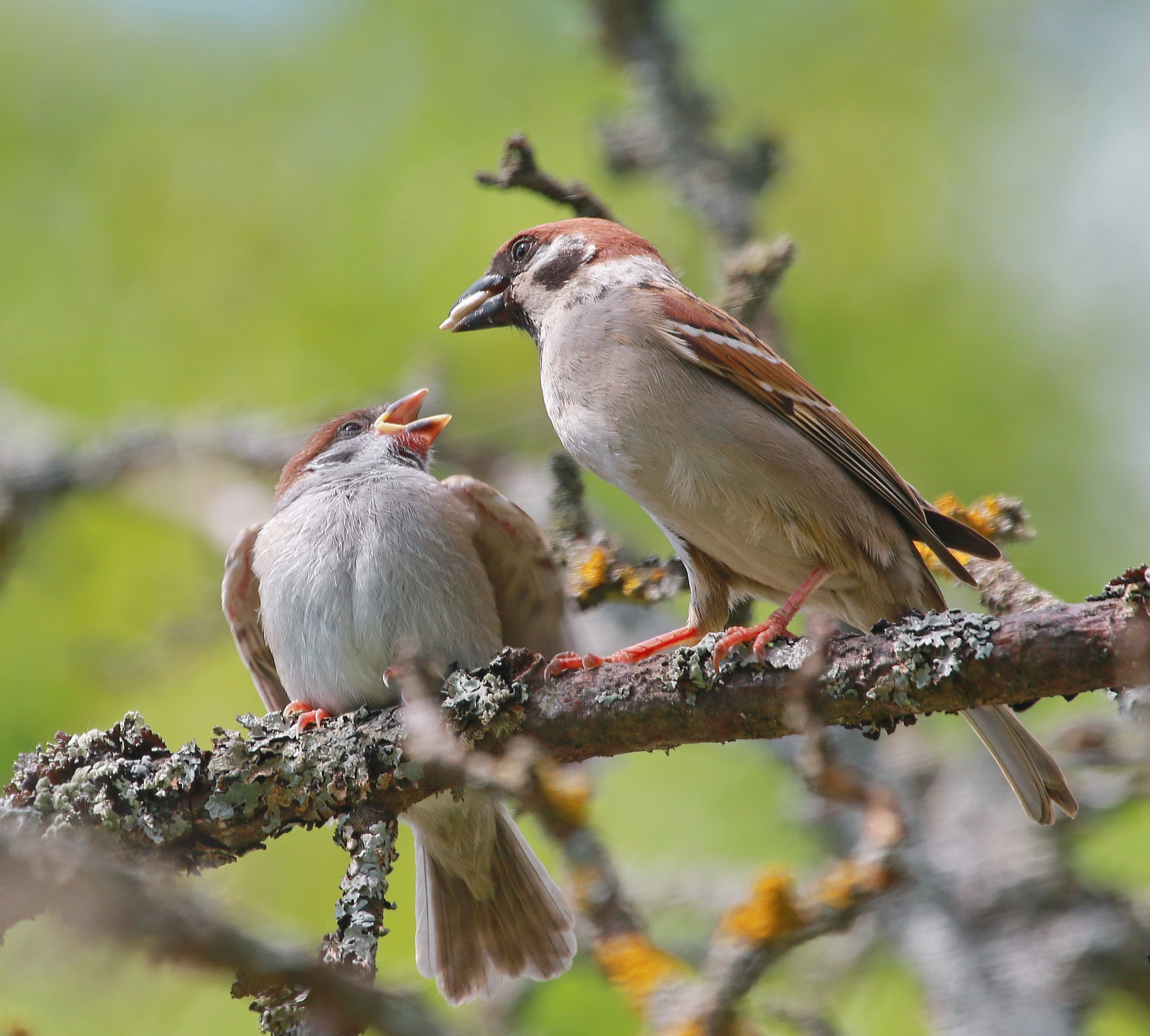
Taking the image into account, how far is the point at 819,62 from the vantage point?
8055 millimetres

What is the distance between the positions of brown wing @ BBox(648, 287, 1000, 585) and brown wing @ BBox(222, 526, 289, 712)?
189 centimetres

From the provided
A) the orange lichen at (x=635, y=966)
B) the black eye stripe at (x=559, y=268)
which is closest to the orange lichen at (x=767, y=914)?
the orange lichen at (x=635, y=966)

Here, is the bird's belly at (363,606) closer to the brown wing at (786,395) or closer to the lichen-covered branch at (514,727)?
the lichen-covered branch at (514,727)

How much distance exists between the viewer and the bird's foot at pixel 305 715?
3.75 meters

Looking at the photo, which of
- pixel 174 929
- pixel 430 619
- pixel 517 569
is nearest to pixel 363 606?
pixel 430 619

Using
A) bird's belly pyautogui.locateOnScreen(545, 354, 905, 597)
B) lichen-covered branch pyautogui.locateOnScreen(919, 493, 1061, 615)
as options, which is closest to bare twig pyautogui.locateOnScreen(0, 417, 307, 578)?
bird's belly pyautogui.locateOnScreen(545, 354, 905, 597)

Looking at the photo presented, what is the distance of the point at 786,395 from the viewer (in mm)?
3807

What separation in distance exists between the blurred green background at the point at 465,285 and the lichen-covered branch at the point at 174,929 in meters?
4.06

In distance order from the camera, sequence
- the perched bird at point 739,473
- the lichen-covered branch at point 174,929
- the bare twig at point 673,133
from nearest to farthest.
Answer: the lichen-covered branch at point 174,929 < the perched bird at point 739,473 < the bare twig at point 673,133

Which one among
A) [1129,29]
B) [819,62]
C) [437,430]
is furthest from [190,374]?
[1129,29]

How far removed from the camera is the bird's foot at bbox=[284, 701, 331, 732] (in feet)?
12.3

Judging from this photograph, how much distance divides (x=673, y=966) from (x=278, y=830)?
1583 millimetres

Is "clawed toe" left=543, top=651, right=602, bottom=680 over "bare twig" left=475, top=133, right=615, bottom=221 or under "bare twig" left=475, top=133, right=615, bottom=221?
under

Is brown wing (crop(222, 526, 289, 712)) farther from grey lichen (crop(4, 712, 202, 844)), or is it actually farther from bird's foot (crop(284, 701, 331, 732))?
grey lichen (crop(4, 712, 202, 844))
